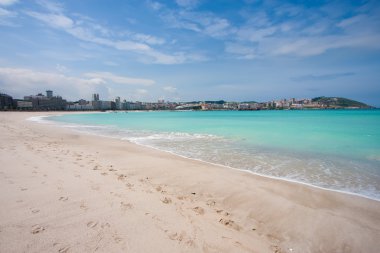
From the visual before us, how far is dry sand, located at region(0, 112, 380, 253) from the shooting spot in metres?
3.06

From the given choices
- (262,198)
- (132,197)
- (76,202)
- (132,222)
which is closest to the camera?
(132,222)

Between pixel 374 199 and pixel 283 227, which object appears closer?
pixel 283 227

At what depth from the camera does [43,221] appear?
130 inches

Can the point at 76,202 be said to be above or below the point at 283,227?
above

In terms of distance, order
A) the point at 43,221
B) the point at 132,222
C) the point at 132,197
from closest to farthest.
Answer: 1. the point at 43,221
2. the point at 132,222
3. the point at 132,197

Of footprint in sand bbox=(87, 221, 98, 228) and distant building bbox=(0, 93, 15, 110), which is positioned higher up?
distant building bbox=(0, 93, 15, 110)

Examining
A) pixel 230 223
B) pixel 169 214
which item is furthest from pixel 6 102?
pixel 230 223

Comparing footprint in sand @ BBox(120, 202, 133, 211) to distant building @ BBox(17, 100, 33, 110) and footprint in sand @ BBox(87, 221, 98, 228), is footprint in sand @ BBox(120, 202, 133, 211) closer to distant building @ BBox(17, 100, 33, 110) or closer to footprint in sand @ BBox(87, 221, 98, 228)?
footprint in sand @ BBox(87, 221, 98, 228)

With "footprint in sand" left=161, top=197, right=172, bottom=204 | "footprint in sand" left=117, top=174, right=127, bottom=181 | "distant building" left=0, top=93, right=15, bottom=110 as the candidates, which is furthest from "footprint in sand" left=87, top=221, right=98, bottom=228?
"distant building" left=0, top=93, right=15, bottom=110

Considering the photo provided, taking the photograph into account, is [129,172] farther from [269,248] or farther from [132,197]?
[269,248]

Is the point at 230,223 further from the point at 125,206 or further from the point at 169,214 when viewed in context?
the point at 125,206

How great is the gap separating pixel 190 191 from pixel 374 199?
4.71m

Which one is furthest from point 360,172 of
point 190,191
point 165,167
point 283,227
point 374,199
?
point 165,167

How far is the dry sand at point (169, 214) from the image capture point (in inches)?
120
